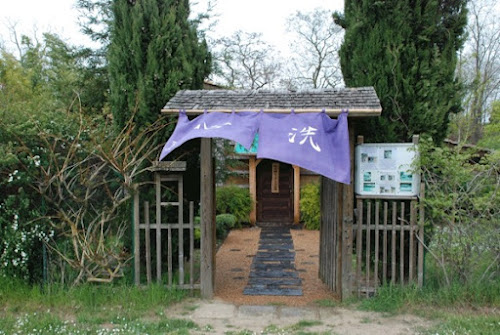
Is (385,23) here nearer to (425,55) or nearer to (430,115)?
(425,55)

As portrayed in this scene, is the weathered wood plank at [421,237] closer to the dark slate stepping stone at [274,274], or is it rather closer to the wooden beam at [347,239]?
the wooden beam at [347,239]

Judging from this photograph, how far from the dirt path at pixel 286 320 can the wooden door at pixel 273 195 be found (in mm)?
8207

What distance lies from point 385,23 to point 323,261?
388cm

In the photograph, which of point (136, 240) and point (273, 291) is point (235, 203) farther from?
point (136, 240)

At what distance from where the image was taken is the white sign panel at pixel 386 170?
520 cm

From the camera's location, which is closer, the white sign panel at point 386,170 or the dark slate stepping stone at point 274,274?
the white sign panel at point 386,170

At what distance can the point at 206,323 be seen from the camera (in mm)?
4570

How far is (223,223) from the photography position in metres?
11.3

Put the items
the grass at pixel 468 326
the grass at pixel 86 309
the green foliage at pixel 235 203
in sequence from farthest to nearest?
the green foliage at pixel 235 203 → the grass at pixel 86 309 → the grass at pixel 468 326

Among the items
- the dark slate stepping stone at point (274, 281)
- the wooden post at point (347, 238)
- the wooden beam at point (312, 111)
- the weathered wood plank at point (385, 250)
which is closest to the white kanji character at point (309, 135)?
the wooden beam at point (312, 111)

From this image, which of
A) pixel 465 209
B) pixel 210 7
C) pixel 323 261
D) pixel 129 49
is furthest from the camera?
pixel 210 7

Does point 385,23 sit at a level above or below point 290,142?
above

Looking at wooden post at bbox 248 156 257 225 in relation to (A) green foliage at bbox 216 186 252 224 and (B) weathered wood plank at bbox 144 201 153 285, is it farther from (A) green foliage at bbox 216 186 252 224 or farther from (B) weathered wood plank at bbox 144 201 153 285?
(B) weathered wood plank at bbox 144 201 153 285

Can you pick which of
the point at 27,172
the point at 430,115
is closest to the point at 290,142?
the point at 430,115
